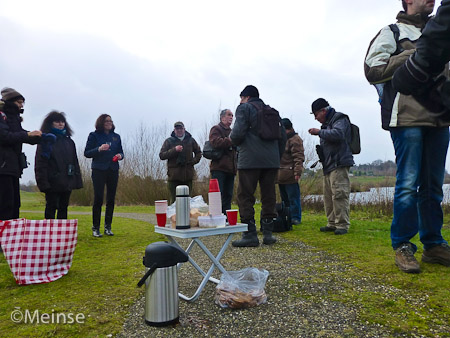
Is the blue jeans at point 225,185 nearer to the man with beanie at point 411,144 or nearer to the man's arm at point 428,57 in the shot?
the man with beanie at point 411,144

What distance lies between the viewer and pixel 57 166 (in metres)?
4.94

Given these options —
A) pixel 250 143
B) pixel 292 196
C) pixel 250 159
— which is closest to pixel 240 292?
pixel 250 159

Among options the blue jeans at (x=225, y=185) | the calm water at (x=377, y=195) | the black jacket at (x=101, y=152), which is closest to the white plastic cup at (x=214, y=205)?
the blue jeans at (x=225, y=185)

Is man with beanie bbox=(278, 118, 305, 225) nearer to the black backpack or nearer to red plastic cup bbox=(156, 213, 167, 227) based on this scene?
the black backpack

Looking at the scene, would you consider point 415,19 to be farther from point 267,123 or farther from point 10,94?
point 10,94

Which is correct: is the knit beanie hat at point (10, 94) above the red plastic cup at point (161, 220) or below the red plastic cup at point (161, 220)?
above

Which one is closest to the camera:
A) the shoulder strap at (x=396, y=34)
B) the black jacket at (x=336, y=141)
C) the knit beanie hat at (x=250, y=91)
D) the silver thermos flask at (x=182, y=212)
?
the silver thermos flask at (x=182, y=212)

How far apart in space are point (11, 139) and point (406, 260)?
4.60m

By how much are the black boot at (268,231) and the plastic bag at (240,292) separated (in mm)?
1951

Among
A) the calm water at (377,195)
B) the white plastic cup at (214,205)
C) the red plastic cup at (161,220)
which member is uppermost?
the white plastic cup at (214,205)

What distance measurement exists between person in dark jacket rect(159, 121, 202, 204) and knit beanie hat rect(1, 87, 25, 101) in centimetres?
266

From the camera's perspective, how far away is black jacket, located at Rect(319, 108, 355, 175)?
5184 millimetres

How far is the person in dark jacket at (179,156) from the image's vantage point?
6.55 m

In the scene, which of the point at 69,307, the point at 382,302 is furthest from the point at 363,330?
the point at 69,307
